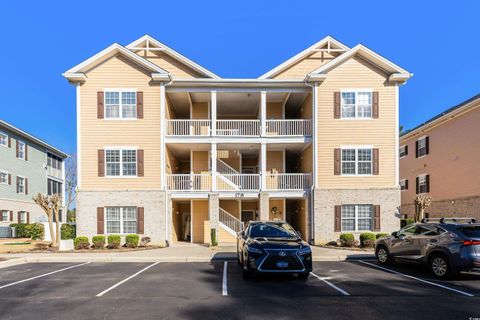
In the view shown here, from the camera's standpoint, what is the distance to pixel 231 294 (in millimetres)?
8266

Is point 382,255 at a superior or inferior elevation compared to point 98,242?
superior

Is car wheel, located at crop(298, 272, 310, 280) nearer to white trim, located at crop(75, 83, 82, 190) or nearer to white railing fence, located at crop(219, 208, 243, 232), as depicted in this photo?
white railing fence, located at crop(219, 208, 243, 232)

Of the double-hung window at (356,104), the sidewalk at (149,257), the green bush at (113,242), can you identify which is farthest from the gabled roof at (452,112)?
the green bush at (113,242)

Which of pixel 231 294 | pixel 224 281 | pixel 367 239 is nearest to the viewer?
pixel 231 294

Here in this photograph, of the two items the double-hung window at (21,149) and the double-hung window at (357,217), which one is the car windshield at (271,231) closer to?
the double-hung window at (357,217)

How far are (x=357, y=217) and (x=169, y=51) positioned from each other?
14453mm

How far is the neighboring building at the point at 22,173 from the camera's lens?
29562 mm

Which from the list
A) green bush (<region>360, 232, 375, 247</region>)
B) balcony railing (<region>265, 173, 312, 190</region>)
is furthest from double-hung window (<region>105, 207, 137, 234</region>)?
green bush (<region>360, 232, 375, 247</region>)

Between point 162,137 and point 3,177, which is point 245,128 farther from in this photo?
point 3,177

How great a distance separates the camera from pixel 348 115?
20.0 m

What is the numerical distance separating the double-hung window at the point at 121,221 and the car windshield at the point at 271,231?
9.96m

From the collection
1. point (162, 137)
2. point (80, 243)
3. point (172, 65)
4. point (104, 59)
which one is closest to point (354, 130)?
point (162, 137)

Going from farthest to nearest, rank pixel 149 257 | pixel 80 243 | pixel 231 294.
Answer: pixel 80 243 → pixel 149 257 → pixel 231 294

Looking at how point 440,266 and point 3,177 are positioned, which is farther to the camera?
point 3,177
